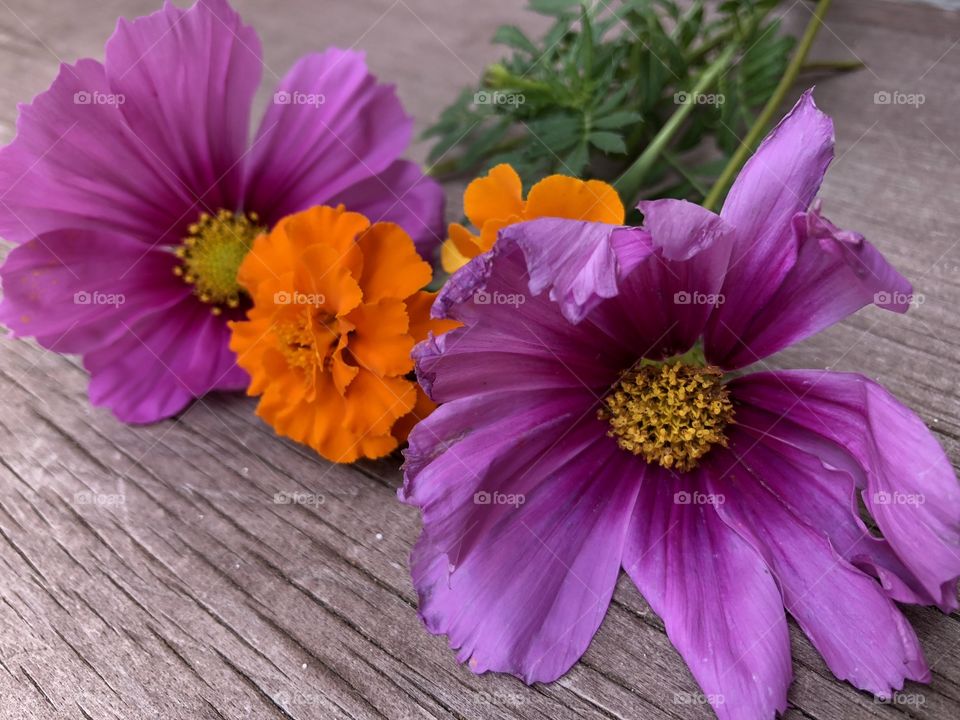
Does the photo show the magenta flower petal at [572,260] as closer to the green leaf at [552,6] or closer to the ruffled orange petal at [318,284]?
the ruffled orange petal at [318,284]

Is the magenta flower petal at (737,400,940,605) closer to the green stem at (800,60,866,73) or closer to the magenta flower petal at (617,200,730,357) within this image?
the magenta flower petal at (617,200,730,357)

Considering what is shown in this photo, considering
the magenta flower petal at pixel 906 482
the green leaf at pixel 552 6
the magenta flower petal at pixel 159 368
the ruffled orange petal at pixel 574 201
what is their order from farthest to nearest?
1. the green leaf at pixel 552 6
2. the magenta flower petal at pixel 159 368
3. the ruffled orange petal at pixel 574 201
4. the magenta flower petal at pixel 906 482

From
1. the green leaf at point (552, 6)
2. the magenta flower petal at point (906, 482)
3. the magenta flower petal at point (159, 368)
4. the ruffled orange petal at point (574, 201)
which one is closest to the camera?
the magenta flower petal at point (906, 482)

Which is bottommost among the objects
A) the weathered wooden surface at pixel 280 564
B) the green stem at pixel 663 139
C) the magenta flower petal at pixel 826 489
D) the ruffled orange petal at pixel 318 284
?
the weathered wooden surface at pixel 280 564

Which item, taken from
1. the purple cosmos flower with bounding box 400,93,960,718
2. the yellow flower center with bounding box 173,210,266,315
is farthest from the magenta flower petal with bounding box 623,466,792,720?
the yellow flower center with bounding box 173,210,266,315

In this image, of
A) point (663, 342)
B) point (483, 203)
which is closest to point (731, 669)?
point (663, 342)

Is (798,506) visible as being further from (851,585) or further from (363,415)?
(363,415)

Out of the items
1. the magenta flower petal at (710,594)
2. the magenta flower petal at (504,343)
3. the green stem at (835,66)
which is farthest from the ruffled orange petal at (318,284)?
the green stem at (835,66)

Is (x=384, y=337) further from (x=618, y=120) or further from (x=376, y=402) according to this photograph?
(x=618, y=120)
